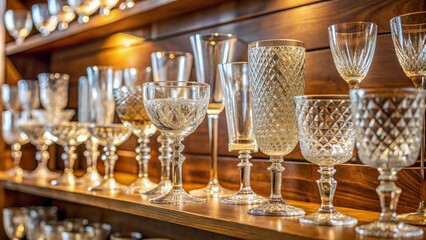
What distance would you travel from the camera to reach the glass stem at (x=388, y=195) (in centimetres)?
75

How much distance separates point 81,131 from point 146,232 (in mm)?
287

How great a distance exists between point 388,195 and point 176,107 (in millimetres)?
380

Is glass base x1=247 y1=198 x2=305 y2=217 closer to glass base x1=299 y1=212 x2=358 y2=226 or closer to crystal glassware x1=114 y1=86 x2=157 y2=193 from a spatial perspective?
glass base x1=299 y1=212 x2=358 y2=226

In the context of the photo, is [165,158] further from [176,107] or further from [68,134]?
[68,134]

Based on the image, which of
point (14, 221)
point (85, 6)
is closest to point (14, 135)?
point (14, 221)

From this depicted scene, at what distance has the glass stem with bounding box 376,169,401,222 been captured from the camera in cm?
75

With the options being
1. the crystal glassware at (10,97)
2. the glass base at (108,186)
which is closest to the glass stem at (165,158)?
the glass base at (108,186)

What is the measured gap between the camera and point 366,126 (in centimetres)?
75

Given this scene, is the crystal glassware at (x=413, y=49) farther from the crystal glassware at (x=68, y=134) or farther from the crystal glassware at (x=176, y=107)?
the crystal glassware at (x=68, y=134)

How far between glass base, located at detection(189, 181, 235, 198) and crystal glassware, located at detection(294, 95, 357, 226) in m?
0.31

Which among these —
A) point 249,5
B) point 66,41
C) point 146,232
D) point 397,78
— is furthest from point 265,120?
point 66,41

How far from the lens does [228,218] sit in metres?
0.88

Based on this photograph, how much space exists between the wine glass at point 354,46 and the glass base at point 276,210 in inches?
8.0

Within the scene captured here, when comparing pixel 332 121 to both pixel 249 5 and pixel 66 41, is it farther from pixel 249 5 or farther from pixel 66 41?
pixel 66 41
